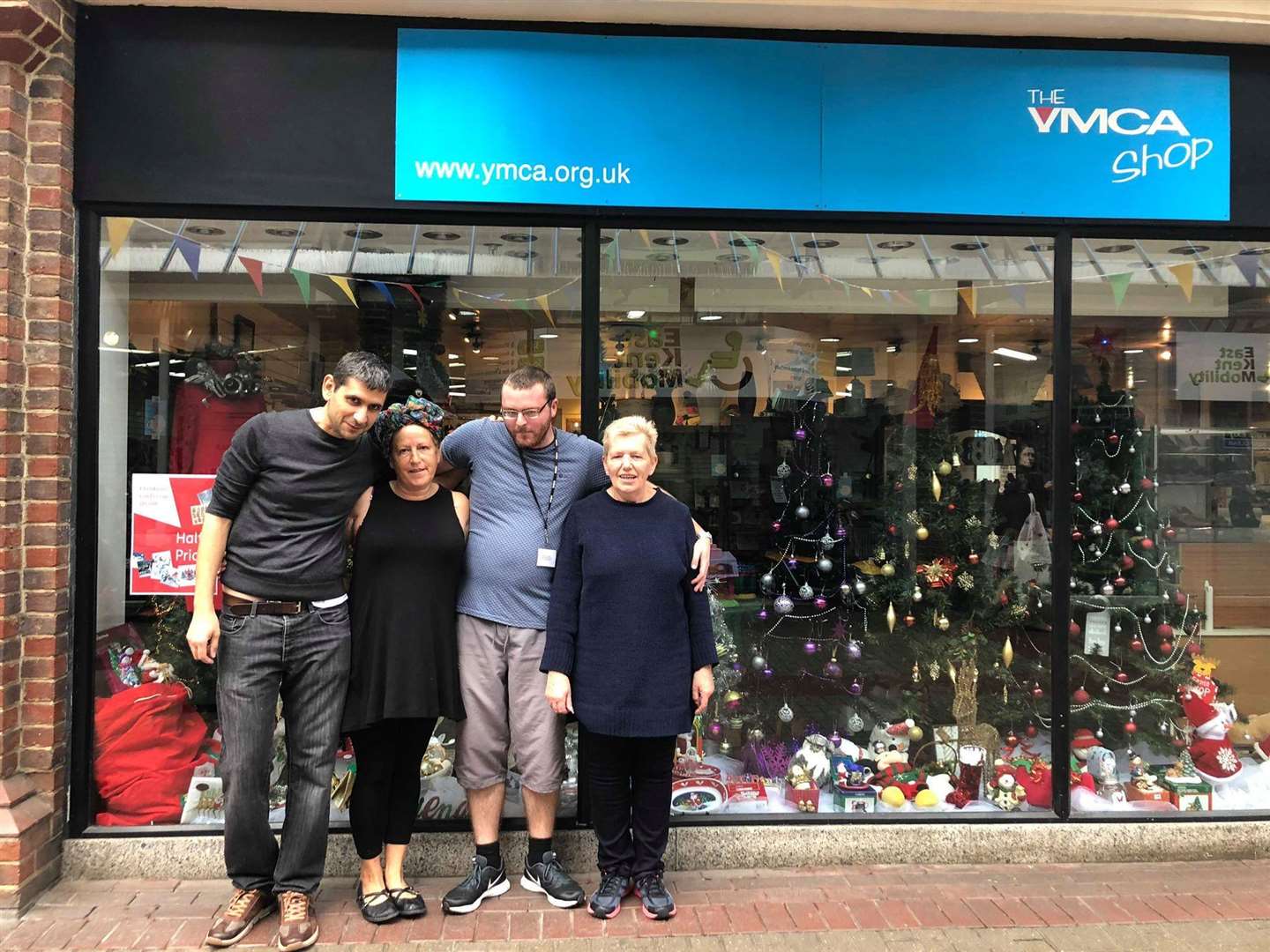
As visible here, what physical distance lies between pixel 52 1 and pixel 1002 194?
4052 mm

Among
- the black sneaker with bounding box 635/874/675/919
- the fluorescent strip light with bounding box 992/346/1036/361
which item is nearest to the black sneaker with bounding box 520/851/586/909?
the black sneaker with bounding box 635/874/675/919

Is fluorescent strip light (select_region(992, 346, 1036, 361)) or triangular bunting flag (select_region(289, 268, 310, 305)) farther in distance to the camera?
fluorescent strip light (select_region(992, 346, 1036, 361))

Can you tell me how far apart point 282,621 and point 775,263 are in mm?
2824

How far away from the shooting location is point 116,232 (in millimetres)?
3670

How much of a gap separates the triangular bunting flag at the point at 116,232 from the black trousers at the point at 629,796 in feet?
9.44

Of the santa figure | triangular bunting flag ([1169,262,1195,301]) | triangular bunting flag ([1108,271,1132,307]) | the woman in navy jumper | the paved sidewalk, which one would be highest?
triangular bunting flag ([1169,262,1195,301])

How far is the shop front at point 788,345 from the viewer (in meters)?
3.64

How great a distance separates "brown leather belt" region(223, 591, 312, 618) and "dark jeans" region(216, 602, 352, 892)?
0.06ft

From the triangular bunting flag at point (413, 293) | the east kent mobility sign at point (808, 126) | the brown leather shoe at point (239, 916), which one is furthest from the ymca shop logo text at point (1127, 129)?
the brown leather shoe at point (239, 916)

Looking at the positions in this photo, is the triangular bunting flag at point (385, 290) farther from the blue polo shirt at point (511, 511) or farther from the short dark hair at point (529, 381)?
the short dark hair at point (529, 381)

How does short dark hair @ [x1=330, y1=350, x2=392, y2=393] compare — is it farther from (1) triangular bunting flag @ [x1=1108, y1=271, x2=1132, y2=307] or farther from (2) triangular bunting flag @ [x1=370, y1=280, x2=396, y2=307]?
(1) triangular bunting flag @ [x1=1108, y1=271, x2=1132, y2=307]

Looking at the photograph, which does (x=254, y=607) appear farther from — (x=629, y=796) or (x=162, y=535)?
(x=629, y=796)

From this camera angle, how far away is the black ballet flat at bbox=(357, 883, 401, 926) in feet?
10.3

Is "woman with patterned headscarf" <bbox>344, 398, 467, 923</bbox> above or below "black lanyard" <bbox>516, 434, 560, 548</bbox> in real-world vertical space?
below
